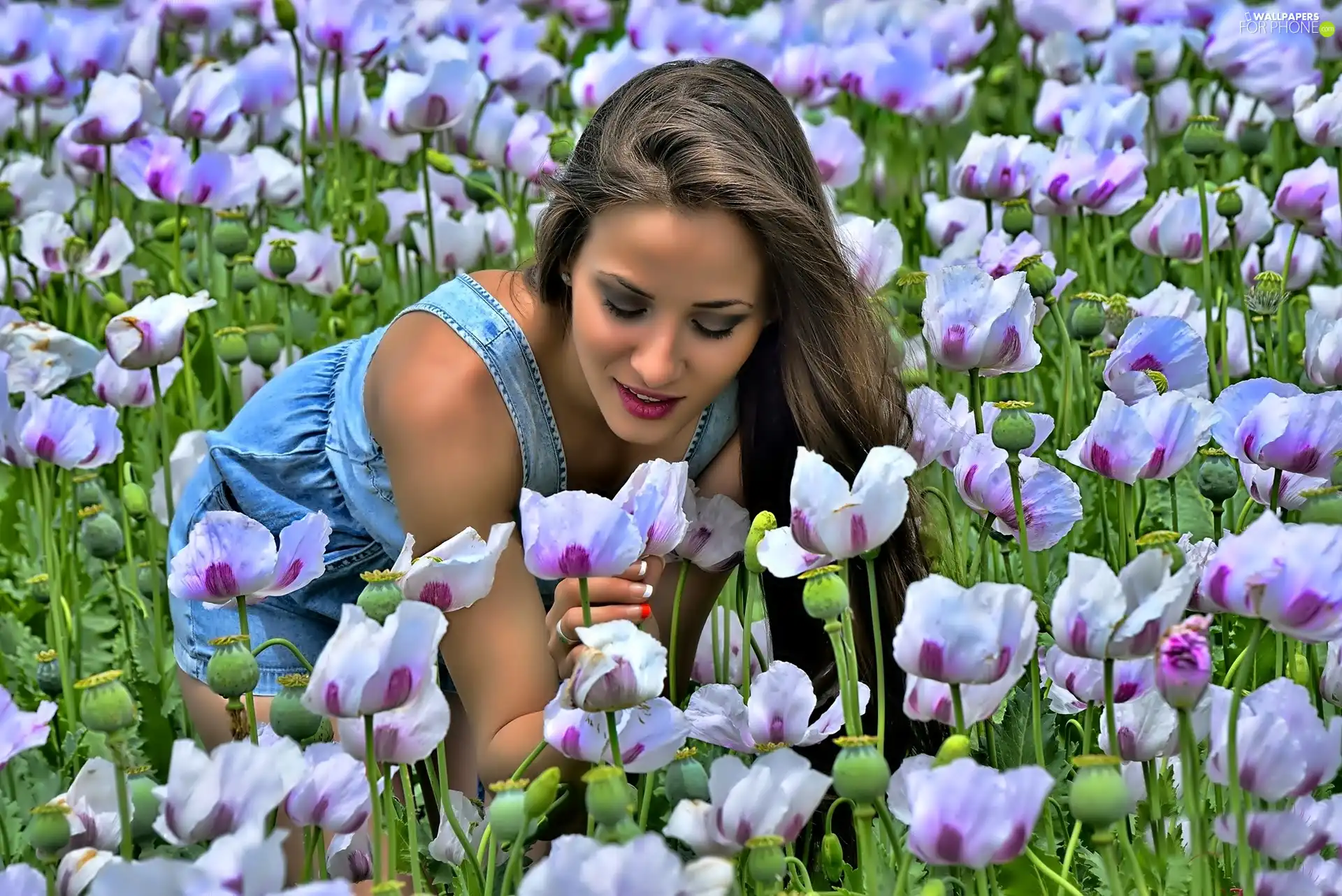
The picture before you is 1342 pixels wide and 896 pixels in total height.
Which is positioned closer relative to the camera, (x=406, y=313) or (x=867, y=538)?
(x=867, y=538)

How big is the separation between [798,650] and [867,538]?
25.2 inches

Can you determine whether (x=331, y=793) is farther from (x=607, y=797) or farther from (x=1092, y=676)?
(x=1092, y=676)

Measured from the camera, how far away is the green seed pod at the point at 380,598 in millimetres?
1176

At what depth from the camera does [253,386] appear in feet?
7.60

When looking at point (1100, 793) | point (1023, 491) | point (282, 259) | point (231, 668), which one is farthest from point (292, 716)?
point (282, 259)

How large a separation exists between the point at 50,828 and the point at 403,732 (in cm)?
20

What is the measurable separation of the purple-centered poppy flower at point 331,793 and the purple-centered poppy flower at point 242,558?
167 mm

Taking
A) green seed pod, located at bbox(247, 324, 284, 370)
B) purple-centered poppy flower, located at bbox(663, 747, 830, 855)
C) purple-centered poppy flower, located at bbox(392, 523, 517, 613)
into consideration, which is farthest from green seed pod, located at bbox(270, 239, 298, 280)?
purple-centered poppy flower, located at bbox(663, 747, 830, 855)

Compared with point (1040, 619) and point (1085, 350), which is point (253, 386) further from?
point (1040, 619)

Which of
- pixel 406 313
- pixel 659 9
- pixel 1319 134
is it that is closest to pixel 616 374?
pixel 406 313

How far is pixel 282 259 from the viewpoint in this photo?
2.17 metres

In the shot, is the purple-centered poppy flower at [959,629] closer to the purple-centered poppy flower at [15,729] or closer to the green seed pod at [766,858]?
the green seed pod at [766,858]

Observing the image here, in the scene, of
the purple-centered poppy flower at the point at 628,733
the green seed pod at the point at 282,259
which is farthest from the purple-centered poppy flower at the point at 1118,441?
the green seed pod at the point at 282,259

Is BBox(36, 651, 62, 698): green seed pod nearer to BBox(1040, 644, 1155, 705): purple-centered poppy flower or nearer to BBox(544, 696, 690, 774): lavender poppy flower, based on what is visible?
BBox(544, 696, 690, 774): lavender poppy flower
